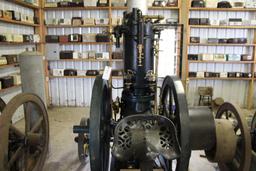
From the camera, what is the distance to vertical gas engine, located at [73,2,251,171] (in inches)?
62.3

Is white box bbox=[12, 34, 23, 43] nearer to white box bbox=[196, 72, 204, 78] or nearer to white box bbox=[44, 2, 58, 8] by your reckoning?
white box bbox=[44, 2, 58, 8]

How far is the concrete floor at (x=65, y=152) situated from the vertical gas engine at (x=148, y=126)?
0.51 m

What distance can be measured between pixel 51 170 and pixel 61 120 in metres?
1.72

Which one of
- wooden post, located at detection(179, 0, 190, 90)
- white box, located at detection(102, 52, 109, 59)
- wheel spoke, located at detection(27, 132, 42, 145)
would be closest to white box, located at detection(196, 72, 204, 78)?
wooden post, located at detection(179, 0, 190, 90)

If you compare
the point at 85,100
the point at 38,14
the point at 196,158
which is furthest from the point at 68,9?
the point at 196,158

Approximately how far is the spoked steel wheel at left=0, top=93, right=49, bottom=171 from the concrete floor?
448mm

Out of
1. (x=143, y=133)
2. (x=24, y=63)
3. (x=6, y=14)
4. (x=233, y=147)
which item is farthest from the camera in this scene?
(x=6, y=14)

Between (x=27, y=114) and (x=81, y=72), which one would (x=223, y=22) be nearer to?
(x=81, y=72)

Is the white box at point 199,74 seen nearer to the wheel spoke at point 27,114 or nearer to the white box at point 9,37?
the white box at point 9,37

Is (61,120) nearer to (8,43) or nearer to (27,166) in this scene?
(8,43)

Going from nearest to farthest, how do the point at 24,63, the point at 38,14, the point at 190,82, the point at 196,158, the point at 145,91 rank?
1. the point at 145,91
2. the point at 24,63
3. the point at 196,158
4. the point at 38,14
5. the point at 190,82

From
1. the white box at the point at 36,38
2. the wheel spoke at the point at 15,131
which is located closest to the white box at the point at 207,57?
the white box at the point at 36,38

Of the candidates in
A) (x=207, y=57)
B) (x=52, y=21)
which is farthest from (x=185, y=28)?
(x=52, y=21)

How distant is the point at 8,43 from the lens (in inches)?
147
